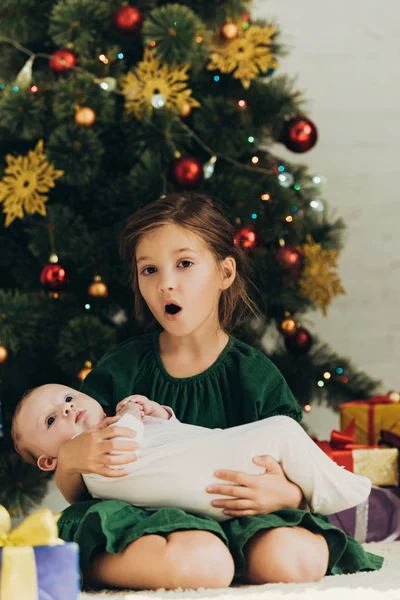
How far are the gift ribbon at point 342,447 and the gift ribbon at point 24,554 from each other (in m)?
0.90

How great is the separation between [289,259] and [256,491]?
0.88 m

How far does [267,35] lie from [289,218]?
1.37 feet

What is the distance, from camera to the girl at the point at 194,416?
1143 millimetres

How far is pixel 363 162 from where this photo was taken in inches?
110

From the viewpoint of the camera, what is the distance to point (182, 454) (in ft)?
3.99

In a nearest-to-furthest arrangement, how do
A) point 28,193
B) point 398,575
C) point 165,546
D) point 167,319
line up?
point 165,546 → point 398,575 → point 167,319 → point 28,193

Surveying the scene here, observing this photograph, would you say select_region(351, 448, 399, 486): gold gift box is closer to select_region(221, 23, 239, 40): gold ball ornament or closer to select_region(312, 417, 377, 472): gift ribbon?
select_region(312, 417, 377, 472): gift ribbon

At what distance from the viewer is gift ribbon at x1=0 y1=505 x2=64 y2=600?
0.89 m

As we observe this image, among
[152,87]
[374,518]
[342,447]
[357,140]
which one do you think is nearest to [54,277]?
[152,87]

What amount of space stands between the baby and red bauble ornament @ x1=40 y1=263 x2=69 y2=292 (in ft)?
2.00

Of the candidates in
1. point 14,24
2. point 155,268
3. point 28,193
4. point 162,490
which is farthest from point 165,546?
point 14,24

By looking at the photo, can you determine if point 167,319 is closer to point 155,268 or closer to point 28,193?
point 155,268

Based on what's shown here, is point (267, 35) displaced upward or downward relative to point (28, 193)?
upward

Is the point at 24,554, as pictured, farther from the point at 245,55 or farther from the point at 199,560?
the point at 245,55
